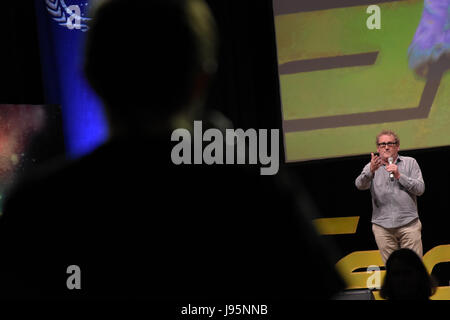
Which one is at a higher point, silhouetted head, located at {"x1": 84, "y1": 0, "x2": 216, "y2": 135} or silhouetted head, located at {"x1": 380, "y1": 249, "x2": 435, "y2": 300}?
silhouetted head, located at {"x1": 380, "y1": 249, "x2": 435, "y2": 300}

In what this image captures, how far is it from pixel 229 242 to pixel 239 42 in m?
4.86

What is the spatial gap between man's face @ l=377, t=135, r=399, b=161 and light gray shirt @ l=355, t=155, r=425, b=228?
14 centimetres

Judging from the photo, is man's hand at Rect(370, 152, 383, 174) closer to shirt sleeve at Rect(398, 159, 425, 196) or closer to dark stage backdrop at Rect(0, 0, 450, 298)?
shirt sleeve at Rect(398, 159, 425, 196)

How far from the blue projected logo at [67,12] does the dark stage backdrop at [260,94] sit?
0.30 metres

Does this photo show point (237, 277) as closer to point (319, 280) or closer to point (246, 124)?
point (319, 280)

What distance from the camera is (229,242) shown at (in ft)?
1.58

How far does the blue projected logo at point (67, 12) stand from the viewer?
17.0ft

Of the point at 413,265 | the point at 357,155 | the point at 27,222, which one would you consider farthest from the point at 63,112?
the point at 27,222

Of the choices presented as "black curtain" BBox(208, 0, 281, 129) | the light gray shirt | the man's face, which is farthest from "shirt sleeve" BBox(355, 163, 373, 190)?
"black curtain" BBox(208, 0, 281, 129)

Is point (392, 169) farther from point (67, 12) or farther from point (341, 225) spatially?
point (67, 12)

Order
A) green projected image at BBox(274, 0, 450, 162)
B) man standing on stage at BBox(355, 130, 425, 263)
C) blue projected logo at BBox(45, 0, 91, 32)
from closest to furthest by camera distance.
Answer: man standing on stage at BBox(355, 130, 425, 263) → green projected image at BBox(274, 0, 450, 162) → blue projected logo at BBox(45, 0, 91, 32)

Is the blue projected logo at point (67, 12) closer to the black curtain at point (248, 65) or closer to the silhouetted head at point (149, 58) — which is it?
the black curtain at point (248, 65)

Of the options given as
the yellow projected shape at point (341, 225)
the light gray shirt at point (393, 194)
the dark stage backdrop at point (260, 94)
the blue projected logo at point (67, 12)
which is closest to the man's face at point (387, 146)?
the light gray shirt at point (393, 194)

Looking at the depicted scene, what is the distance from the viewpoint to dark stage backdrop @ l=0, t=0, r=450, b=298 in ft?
17.0
